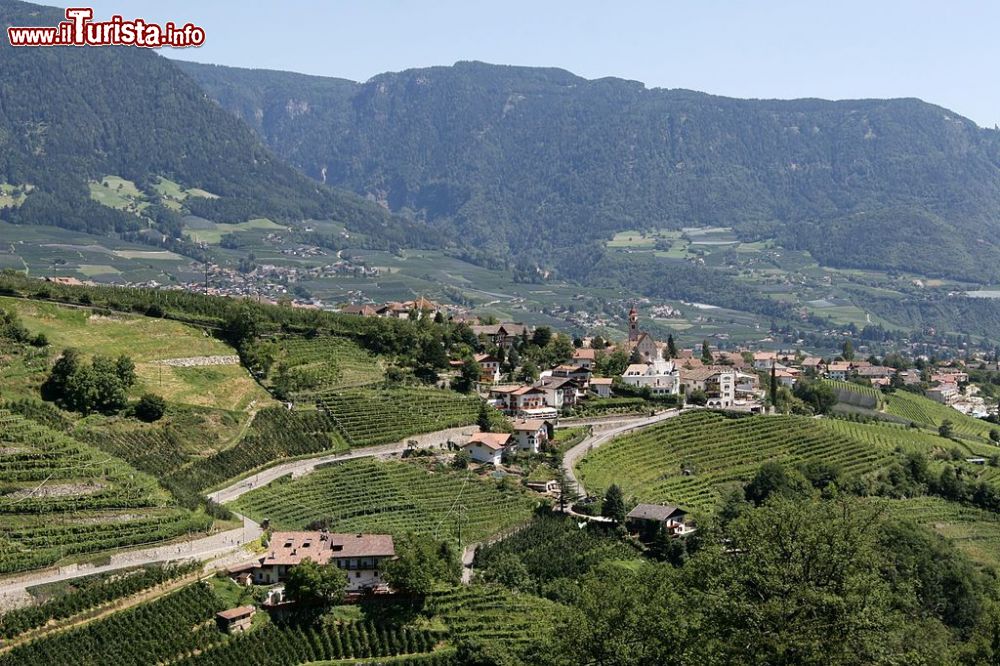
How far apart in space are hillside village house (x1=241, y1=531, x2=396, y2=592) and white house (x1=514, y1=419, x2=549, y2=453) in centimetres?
1977

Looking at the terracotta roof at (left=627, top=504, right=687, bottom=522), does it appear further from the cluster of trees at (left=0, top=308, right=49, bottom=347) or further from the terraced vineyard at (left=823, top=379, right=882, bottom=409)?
the terraced vineyard at (left=823, top=379, right=882, bottom=409)

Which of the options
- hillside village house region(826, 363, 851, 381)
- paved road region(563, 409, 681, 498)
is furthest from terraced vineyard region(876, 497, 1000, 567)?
hillside village house region(826, 363, 851, 381)

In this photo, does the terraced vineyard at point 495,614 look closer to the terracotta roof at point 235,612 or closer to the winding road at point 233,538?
the winding road at point 233,538

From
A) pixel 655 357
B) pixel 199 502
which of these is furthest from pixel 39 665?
pixel 655 357

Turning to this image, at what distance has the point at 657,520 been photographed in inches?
2318

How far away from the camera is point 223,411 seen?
64.2 metres

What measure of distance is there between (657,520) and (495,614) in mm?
13825

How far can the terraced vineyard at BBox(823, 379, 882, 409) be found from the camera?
104250 millimetres

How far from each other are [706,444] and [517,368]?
53.5 feet

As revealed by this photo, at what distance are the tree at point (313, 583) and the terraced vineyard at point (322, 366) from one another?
24.0 m

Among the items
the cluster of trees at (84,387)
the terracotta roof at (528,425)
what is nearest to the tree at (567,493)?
the terracotta roof at (528,425)

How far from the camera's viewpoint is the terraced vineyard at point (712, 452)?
67.3 m

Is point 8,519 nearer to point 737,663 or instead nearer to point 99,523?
point 99,523

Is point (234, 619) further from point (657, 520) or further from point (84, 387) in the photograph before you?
point (657, 520)
